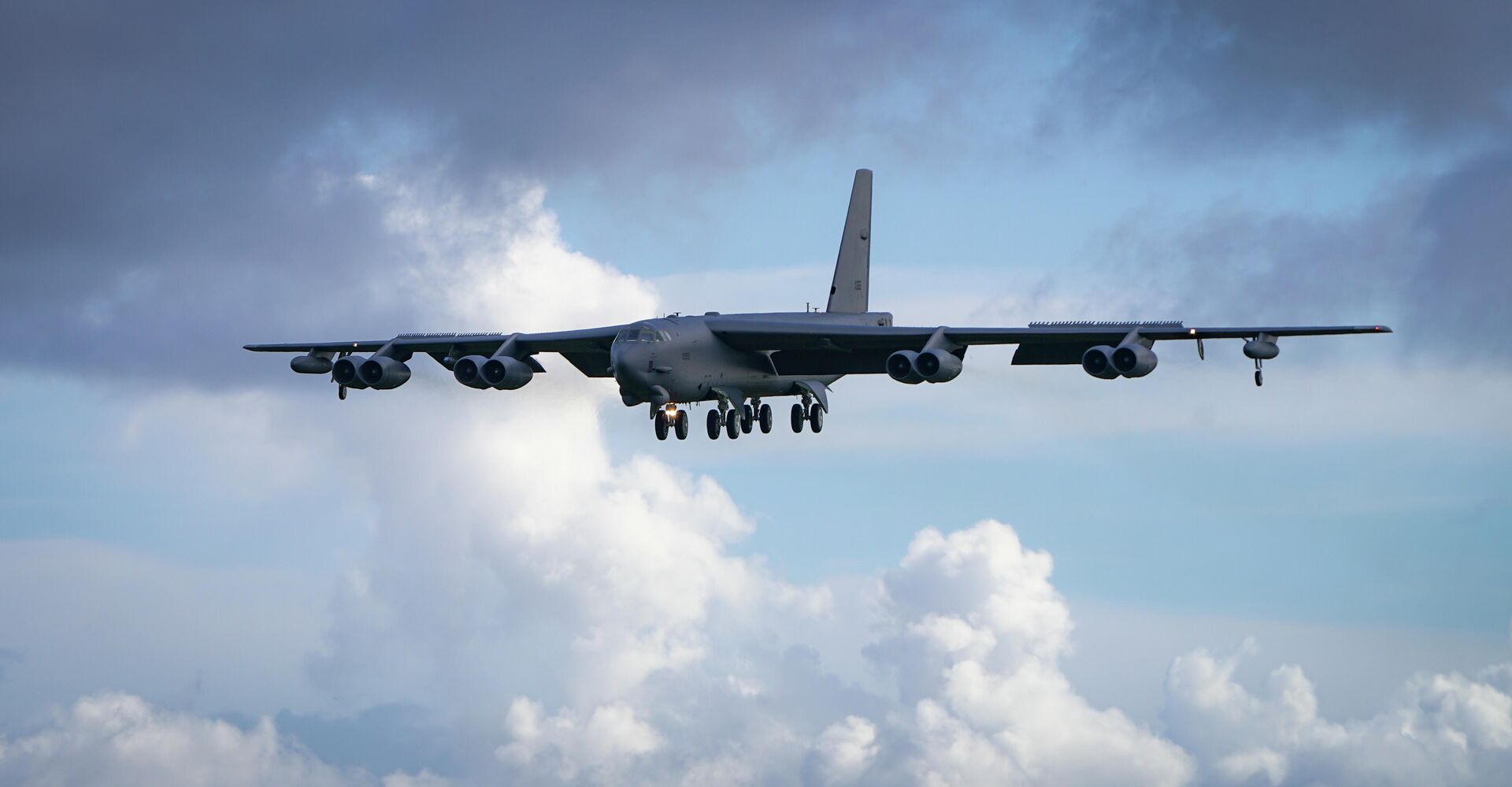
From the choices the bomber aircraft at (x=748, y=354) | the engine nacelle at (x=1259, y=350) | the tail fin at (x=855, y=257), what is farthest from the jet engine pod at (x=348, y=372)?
the engine nacelle at (x=1259, y=350)

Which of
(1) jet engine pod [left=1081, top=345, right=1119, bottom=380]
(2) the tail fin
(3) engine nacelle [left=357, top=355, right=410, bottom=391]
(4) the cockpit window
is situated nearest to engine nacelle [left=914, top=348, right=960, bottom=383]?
(1) jet engine pod [left=1081, top=345, right=1119, bottom=380]

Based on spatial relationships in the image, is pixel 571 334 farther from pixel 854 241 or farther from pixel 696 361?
pixel 854 241

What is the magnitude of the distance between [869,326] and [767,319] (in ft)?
10.8

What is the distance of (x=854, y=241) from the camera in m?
61.6

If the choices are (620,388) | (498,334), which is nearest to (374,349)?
(498,334)

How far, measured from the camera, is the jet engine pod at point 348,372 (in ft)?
177

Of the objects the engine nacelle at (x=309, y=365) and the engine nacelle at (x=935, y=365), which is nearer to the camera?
the engine nacelle at (x=935, y=365)

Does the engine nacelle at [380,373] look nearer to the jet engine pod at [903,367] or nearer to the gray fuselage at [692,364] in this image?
the gray fuselage at [692,364]

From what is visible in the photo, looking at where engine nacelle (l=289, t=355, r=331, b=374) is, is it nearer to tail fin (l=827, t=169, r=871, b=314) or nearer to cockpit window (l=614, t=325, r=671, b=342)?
cockpit window (l=614, t=325, r=671, b=342)

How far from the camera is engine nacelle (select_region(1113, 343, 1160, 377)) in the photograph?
149 ft

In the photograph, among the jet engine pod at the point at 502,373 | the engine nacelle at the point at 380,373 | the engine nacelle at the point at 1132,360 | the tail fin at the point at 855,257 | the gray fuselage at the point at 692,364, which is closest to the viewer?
the engine nacelle at the point at 1132,360

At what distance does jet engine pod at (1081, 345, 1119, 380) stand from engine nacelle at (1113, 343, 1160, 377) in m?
0.14

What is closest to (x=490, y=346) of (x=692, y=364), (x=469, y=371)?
(x=469, y=371)

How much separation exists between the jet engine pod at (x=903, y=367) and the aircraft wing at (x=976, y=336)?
4.67 ft
